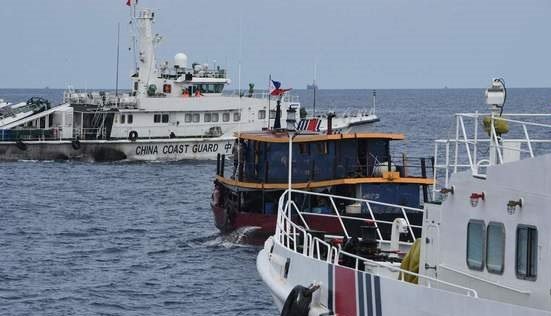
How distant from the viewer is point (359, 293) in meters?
18.6

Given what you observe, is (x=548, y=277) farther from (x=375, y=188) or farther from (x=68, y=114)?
(x=68, y=114)

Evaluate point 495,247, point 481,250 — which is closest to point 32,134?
point 481,250

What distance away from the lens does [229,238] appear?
3847 centimetres

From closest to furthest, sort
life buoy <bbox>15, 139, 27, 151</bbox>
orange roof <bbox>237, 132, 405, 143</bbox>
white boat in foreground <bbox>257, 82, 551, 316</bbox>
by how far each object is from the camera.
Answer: white boat in foreground <bbox>257, 82, 551, 316</bbox>
orange roof <bbox>237, 132, 405, 143</bbox>
life buoy <bbox>15, 139, 27, 151</bbox>

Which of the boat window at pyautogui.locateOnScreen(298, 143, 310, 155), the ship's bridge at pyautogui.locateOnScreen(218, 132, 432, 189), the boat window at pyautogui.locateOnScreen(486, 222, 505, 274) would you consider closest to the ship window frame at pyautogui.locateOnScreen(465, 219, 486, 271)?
the boat window at pyautogui.locateOnScreen(486, 222, 505, 274)

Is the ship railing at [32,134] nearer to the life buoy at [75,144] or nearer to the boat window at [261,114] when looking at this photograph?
the life buoy at [75,144]

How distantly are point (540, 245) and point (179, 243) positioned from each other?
26.1 meters

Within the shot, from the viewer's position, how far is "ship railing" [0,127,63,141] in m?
71.5

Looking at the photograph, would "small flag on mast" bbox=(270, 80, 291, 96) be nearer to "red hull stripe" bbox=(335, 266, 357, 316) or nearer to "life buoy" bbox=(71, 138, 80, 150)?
"red hull stripe" bbox=(335, 266, 357, 316)

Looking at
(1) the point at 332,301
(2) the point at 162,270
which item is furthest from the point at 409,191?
(1) the point at 332,301

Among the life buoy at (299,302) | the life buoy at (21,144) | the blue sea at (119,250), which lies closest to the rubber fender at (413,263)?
the life buoy at (299,302)

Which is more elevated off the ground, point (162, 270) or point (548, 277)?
point (548, 277)

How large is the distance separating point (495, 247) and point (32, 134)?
57.7 metres

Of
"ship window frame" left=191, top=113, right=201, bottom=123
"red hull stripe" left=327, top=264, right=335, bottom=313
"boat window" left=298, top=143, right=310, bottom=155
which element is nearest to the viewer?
"red hull stripe" left=327, top=264, right=335, bottom=313
